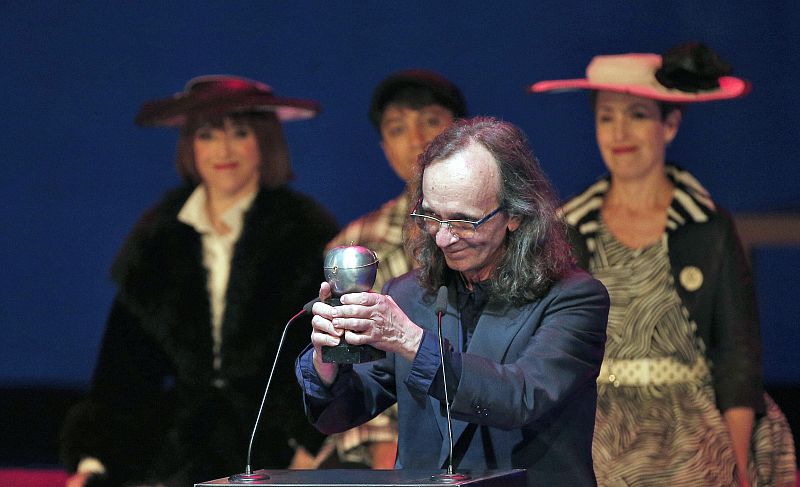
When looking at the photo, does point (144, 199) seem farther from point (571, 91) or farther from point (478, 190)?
point (478, 190)

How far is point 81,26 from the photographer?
17.8 ft

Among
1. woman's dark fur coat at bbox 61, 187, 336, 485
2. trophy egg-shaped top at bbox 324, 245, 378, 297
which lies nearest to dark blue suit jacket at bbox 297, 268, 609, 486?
trophy egg-shaped top at bbox 324, 245, 378, 297

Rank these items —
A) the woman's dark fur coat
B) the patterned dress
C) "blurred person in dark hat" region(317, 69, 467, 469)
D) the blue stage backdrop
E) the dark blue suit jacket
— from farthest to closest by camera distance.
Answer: the woman's dark fur coat, "blurred person in dark hat" region(317, 69, 467, 469), the blue stage backdrop, the patterned dress, the dark blue suit jacket

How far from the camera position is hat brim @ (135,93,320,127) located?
505 cm

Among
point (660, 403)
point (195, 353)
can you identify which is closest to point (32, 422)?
point (195, 353)

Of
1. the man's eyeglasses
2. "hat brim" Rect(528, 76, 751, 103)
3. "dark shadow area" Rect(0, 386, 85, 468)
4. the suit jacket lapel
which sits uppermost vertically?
"hat brim" Rect(528, 76, 751, 103)

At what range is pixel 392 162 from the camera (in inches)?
189

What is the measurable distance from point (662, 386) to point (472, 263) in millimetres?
1952

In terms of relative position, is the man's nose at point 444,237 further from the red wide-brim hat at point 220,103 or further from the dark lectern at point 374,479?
the red wide-brim hat at point 220,103

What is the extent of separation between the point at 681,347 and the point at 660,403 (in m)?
0.21

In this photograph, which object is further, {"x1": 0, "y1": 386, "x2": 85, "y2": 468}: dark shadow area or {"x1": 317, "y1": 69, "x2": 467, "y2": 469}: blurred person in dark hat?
{"x1": 0, "y1": 386, "x2": 85, "y2": 468}: dark shadow area

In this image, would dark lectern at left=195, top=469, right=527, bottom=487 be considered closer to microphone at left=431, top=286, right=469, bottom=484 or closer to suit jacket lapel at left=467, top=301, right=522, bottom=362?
microphone at left=431, top=286, right=469, bottom=484

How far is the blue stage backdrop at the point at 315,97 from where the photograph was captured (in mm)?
4398

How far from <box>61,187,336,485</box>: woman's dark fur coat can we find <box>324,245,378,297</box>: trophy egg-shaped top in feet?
8.79
